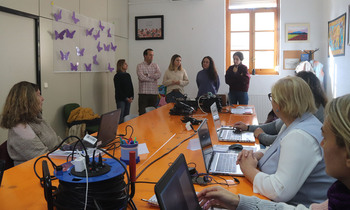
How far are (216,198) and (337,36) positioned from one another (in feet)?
17.2

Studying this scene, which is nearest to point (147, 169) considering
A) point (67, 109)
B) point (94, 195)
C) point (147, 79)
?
point (94, 195)

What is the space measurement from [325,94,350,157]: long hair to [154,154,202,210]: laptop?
0.47 meters

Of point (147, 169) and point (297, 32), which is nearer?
point (147, 169)

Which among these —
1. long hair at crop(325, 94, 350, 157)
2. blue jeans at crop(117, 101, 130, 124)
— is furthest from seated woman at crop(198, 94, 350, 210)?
blue jeans at crop(117, 101, 130, 124)

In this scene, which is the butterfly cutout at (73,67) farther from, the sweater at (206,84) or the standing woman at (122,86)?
the sweater at (206,84)

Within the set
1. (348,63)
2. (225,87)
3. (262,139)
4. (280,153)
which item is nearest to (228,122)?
(262,139)

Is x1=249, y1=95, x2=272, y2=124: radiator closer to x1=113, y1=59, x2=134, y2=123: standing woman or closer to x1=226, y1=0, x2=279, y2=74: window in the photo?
x1=226, y1=0, x2=279, y2=74: window

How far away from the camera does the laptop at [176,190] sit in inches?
32.9

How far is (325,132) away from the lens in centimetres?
93

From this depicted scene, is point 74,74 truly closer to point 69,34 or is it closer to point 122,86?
point 69,34

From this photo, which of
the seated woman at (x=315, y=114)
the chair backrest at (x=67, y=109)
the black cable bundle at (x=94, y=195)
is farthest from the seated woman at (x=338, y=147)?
the chair backrest at (x=67, y=109)

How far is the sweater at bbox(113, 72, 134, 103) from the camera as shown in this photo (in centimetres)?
583

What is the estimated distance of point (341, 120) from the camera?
86 centimetres

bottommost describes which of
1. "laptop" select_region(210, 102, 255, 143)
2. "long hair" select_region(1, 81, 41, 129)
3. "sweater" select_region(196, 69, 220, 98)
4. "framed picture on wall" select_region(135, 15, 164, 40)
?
"laptop" select_region(210, 102, 255, 143)
